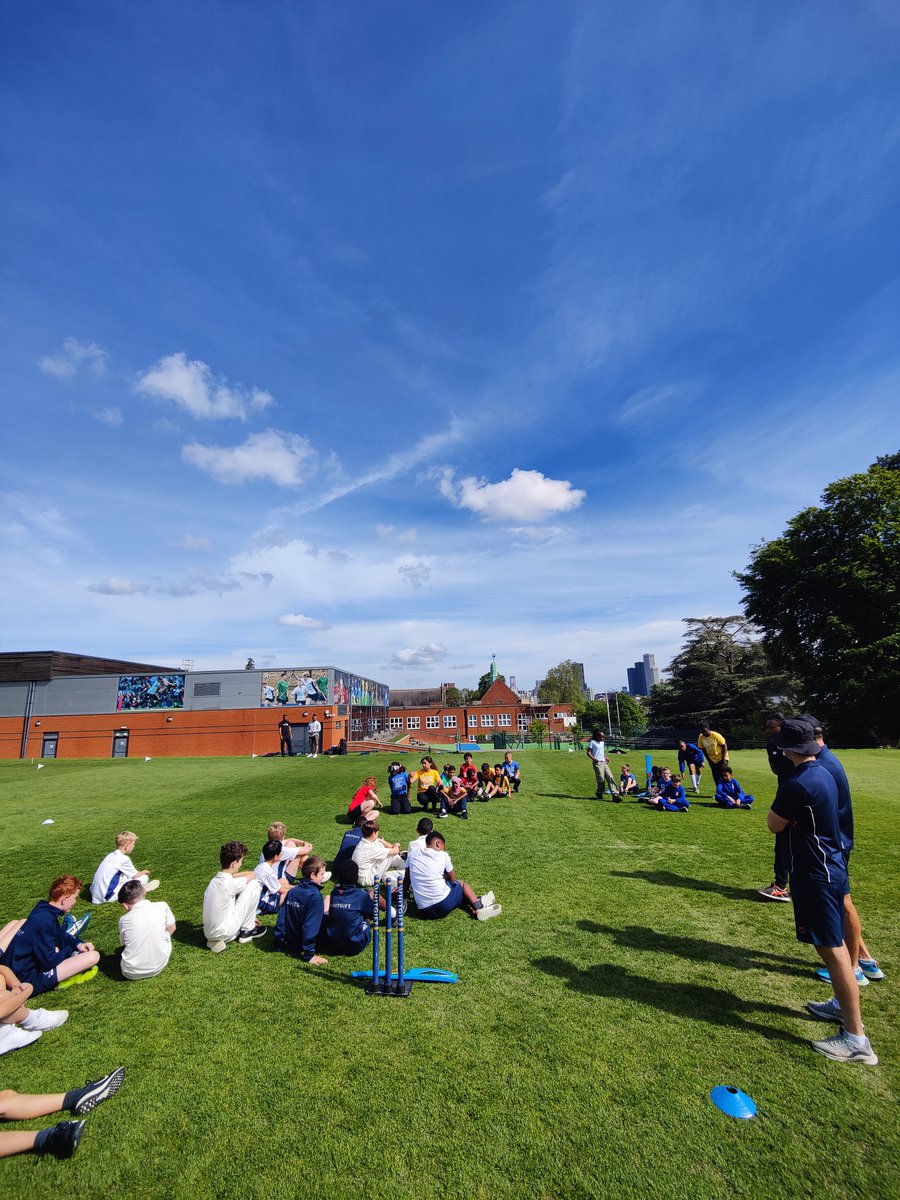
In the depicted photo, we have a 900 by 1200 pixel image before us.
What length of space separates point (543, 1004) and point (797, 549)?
42820mm

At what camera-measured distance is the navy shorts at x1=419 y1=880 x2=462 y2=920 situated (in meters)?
7.02

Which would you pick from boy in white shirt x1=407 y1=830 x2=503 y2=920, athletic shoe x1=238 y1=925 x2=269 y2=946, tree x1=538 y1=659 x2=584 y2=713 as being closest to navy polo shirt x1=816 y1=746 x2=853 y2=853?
boy in white shirt x1=407 y1=830 x2=503 y2=920

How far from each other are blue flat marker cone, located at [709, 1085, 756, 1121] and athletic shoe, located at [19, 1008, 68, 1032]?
5622 mm

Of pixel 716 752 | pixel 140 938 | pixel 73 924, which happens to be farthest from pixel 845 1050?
pixel 716 752

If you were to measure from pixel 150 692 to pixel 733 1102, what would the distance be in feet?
152

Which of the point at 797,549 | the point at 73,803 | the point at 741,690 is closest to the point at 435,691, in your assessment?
the point at 741,690

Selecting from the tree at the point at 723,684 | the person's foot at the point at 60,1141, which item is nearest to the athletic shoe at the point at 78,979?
the person's foot at the point at 60,1141

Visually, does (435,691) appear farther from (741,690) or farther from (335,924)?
(335,924)

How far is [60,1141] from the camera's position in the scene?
132 inches

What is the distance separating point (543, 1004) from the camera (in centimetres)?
496

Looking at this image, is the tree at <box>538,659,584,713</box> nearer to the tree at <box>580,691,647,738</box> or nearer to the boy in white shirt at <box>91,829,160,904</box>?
the tree at <box>580,691,647,738</box>

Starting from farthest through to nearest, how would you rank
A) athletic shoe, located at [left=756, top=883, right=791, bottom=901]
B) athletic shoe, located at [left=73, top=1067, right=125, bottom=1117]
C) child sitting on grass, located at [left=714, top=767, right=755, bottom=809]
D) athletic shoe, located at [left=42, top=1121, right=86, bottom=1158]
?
child sitting on grass, located at [left=714, top=767, right=755, bottom=809]
athletic shoe, located at [left=756, top=883, right=791, bottom=901]
athletic shoe, located at [left=73, top=1067, right=125, bottom=1117]
athletic shoe, located at [left=42, top=1121, right=86, bottom=1158]

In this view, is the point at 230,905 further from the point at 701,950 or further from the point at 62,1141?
the point at 701,950

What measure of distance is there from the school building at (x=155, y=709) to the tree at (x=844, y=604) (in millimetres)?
34890
